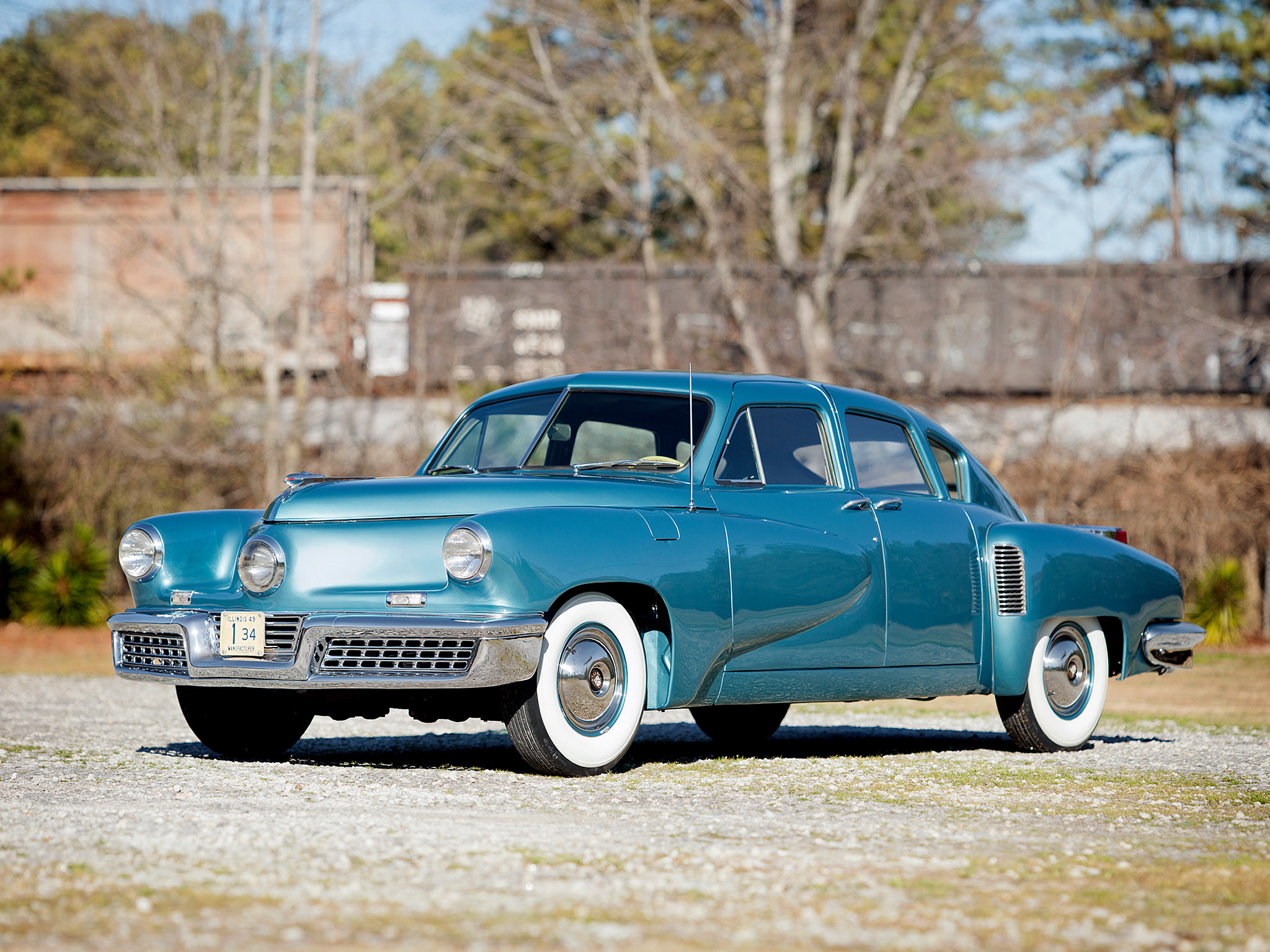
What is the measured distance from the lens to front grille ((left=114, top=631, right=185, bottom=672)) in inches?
252

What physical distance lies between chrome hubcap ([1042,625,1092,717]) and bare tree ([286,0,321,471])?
15.1 m

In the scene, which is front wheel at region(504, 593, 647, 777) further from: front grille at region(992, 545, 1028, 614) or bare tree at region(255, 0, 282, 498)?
bare tree at region(255, 0, 282, 498)

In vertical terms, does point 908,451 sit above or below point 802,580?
above

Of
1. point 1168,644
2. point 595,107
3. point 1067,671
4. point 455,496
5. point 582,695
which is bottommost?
point 1067,671

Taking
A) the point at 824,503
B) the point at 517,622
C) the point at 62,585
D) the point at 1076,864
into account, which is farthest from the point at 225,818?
the point at 62,585

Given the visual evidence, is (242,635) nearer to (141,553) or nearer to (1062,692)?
(141,553)

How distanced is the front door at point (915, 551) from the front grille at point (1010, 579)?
159 mm

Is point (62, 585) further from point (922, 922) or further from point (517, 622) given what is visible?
point (922, 922)

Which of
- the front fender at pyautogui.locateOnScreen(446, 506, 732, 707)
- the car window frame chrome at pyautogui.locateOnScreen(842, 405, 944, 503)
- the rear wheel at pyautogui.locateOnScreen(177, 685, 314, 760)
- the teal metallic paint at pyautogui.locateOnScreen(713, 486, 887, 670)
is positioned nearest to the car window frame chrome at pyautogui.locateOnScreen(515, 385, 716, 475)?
the teal metallic paint at pyautogui.locateOnScreen(713, 486, 887, 670)

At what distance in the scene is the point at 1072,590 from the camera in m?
8.05

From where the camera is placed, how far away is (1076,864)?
4.56 m

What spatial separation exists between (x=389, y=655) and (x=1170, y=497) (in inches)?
704

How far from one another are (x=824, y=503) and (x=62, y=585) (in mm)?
15911

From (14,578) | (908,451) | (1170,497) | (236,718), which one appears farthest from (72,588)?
(908,451)
